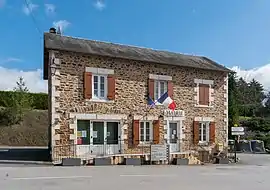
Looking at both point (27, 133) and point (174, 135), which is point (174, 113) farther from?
point (27, 133)

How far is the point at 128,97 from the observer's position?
20.6 meters

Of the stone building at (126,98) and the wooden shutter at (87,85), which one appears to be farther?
the wooden shutter at (87,85)

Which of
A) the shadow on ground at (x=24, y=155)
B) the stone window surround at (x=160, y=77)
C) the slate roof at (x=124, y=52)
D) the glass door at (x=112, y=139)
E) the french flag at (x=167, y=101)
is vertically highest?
the slate roof at (x=124, y=52)

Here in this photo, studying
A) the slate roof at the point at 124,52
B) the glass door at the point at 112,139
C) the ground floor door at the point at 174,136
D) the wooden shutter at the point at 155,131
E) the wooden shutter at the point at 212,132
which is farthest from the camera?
the wooden shutter at the point at 212,132

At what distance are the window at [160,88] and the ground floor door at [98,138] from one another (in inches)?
118

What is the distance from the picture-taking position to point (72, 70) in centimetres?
1911

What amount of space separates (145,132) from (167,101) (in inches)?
85.9

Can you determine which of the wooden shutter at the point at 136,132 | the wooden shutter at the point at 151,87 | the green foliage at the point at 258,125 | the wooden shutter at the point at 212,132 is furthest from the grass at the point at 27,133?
the green foliage at the point at 258,125

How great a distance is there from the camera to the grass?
3194cm

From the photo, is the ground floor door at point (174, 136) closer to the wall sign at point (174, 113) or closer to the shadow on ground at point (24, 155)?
the wall sign at point (174, 113)

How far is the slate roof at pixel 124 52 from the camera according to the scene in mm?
19594

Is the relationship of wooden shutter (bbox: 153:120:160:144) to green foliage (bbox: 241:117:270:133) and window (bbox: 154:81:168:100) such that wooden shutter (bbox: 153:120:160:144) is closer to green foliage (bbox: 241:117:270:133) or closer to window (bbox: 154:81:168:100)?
window (bbox: 154:81:168:100)

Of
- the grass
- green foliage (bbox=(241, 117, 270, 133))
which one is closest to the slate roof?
the grass

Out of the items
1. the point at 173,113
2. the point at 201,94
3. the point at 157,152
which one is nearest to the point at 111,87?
the point at 157,152
